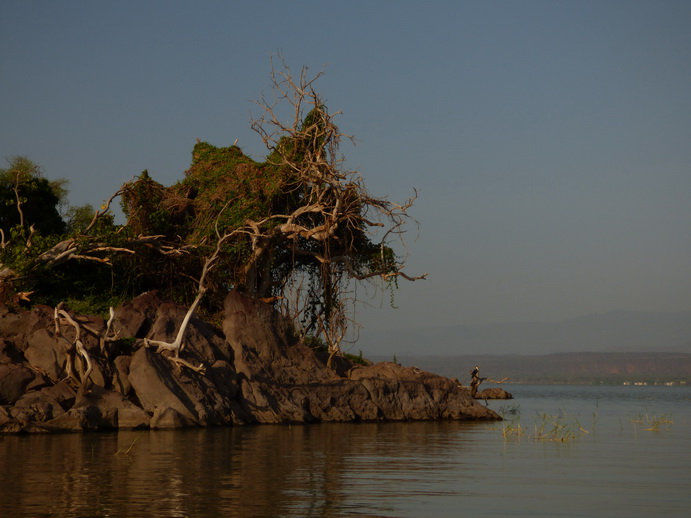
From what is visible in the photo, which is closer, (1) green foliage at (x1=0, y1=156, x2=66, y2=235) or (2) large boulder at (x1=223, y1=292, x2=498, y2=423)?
(2) large boulder at (x1=223, y1=292, x2=498, y2=423)

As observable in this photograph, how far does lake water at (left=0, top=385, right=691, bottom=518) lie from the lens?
411 inches

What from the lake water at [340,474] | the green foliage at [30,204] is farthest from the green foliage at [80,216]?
the lake water at [340,474]

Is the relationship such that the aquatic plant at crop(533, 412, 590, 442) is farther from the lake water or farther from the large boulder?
the large boulder

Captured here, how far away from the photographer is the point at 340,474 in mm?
13453

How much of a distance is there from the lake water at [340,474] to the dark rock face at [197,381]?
4.40 ft

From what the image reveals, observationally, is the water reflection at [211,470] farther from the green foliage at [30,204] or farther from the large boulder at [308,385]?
the green foliage at [30,204]

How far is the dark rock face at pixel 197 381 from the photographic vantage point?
20641 millimetres

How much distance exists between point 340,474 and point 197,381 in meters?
9.50

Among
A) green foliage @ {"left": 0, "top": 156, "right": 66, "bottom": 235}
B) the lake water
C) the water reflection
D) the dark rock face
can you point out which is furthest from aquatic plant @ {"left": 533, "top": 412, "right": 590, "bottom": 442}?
green foliage @ {"left": 0, "top": 156, "right": 66, "bottom": 235}

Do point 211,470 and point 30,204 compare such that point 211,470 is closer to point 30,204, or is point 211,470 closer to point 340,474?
point 340,474

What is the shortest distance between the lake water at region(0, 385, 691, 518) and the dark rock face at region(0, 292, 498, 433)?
1.34m

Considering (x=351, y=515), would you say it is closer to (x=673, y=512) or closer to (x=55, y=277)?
(x=673, y=512)

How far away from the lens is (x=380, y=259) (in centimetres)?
3080

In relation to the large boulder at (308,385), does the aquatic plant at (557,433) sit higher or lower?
lower
